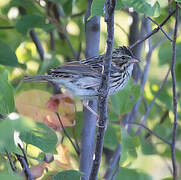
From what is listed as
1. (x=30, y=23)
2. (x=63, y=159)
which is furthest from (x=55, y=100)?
→ (x=30, y=23)

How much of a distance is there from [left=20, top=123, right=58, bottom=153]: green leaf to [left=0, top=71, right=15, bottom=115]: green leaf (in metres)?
0.19

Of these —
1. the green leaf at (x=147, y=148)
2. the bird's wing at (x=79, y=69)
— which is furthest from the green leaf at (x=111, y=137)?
the bird's wing at (x=79, y=69)

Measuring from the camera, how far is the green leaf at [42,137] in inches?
96.0

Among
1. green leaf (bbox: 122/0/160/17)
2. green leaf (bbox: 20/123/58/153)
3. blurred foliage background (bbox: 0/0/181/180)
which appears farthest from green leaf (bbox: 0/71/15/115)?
green leaf (bbox: 122/0/160/17)

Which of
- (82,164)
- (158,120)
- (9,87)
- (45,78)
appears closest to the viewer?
(9,87)

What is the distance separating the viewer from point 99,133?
8.17ft

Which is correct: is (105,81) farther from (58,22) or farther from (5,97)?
(58,22)

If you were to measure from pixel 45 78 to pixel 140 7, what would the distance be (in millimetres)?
1576

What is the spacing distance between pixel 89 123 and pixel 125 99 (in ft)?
1.27

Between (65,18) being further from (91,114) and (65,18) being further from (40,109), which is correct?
(40,109)

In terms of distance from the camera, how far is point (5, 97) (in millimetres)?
2365

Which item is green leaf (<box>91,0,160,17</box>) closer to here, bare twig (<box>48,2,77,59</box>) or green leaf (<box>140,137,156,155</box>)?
bare twig (<box>48,2,77,59</box>)

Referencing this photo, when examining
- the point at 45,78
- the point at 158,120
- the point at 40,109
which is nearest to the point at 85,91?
the point at 45,78

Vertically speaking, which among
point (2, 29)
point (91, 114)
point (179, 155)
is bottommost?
point (179, 155)
